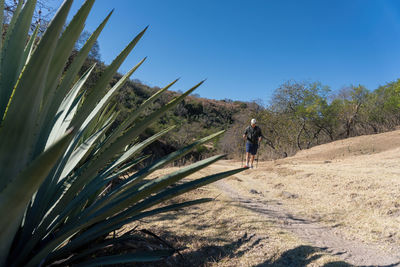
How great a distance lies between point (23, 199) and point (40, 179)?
0.10 m

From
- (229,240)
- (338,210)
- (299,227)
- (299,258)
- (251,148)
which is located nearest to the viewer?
(299,258)

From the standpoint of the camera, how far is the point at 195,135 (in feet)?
79.0

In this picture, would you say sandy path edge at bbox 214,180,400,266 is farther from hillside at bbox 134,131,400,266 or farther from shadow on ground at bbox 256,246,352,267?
shadow on ground at bbox 256,246,352,267

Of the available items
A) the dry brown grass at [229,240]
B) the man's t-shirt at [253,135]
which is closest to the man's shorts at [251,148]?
the man's t-shirt at [253,135]

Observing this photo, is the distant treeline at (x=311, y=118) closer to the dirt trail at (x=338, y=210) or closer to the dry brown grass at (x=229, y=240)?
the dirt trail at (x=338, y=210)

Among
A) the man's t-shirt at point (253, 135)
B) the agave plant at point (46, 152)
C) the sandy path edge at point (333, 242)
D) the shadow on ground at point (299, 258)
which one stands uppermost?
the man's t-shirt at point (253, 135)

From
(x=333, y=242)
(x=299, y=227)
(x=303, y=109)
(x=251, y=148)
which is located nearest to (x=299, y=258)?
(x=333, y=242)

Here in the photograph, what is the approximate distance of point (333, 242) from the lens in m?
2.16

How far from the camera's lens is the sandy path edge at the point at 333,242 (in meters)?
1.79

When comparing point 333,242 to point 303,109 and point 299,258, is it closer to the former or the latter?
point 299,258

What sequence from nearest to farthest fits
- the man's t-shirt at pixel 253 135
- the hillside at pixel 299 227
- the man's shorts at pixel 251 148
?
the hillside at pixel 299 227
the man's t-shirt at pixel 253 135
the man's shorts at pixel 251 148

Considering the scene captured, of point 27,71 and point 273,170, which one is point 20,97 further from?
point 273,170

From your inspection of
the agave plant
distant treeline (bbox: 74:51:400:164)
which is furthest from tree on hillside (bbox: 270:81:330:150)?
the agave plant

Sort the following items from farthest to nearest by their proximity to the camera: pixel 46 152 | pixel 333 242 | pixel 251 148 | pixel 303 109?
pixel 303 109 < pixel 251 148 < pixel 333 242 < pixel 46 152
